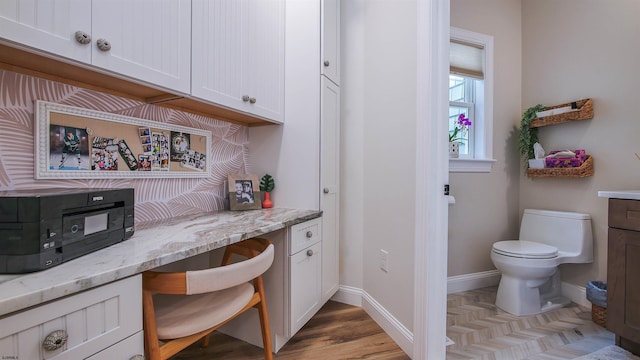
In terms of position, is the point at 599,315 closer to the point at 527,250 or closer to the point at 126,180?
the point at 527,250

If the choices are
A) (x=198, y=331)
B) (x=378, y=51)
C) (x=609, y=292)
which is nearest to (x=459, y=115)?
(x=378, y=51)

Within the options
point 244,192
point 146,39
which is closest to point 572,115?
point 244,192

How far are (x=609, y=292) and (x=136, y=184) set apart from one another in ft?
8.71

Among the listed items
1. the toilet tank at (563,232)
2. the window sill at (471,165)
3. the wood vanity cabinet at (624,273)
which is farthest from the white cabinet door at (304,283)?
the toilet tank at (563,232)

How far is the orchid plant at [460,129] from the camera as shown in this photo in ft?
7.43

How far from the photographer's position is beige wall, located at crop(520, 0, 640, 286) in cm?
183

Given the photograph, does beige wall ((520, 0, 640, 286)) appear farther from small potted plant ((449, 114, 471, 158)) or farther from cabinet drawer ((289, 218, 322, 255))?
cabinet drawer ((289, 218, 322, 255))

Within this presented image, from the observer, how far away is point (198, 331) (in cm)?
89

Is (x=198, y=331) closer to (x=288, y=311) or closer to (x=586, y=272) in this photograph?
(x=288, y=311)

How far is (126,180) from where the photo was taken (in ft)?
3.89

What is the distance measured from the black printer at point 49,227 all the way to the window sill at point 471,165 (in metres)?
2.36

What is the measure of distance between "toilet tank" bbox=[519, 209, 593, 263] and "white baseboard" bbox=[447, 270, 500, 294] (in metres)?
0.44

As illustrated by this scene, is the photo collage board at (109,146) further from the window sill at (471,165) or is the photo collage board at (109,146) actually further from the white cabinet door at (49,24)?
the window sill at (471,165)

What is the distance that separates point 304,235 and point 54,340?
1091 mm
